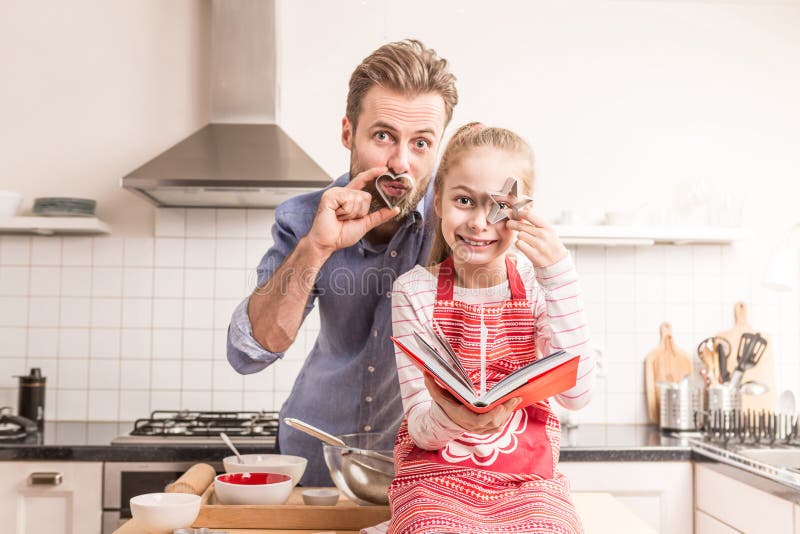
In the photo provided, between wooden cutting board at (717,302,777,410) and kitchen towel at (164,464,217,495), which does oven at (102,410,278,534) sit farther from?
wooden cutting board at (717,302,777,410)

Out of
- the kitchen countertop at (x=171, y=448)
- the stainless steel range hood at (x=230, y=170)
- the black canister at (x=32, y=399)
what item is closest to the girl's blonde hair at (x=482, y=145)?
the stainless steel range hood at (x=230, y=170)

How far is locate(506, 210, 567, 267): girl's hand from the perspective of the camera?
116 cm

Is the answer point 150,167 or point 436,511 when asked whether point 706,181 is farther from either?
point 436,511

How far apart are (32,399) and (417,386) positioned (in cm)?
190

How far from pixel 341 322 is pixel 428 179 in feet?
1.37

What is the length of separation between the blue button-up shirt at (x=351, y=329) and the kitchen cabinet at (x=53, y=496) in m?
0.89

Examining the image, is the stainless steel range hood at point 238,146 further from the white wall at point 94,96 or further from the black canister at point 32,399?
the black canister at point 32,399

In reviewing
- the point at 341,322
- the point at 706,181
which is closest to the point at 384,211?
the point at 341,322

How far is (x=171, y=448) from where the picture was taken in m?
2.31

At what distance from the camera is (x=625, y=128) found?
3016 millimetres

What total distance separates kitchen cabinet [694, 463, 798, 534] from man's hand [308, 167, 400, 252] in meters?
1.42

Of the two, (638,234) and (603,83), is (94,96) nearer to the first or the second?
(603,83)

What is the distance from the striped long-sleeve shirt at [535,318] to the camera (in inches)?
46.1

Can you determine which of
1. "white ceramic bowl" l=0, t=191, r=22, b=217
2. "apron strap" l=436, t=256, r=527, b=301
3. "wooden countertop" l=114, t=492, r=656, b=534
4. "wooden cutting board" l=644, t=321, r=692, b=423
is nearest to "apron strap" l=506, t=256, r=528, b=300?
"apron strap" l=436, t=256, r=527, b=301
